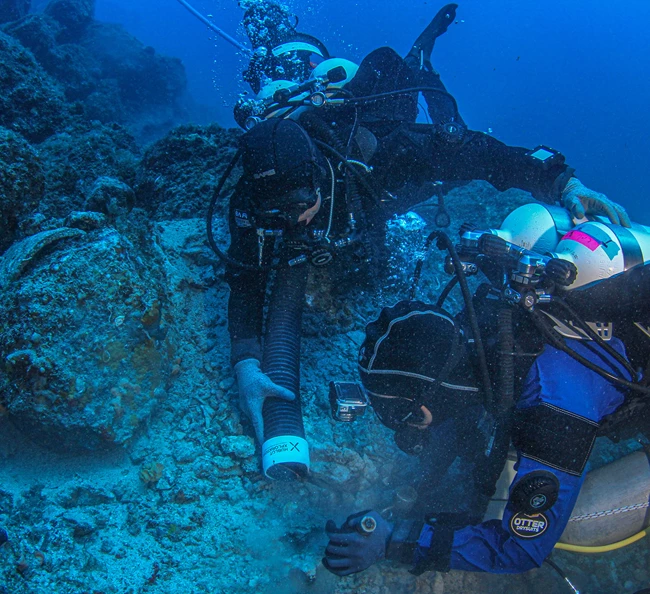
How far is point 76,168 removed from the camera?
14.5 feet

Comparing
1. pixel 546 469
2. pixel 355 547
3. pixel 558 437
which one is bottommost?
pixel 355 547

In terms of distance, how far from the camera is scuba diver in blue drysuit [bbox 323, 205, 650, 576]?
1798 millimetres

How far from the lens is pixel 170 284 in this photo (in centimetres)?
332

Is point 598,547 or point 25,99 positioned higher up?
point 25,99

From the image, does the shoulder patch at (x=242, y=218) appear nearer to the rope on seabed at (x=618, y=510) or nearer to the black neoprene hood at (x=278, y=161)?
the black neoprene hood at (x=278, y=161)

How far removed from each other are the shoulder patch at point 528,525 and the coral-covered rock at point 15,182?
12.6ft

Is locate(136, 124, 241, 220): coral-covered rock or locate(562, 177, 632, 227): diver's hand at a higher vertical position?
locate(136, 124, 241, 220): coral-covered rock

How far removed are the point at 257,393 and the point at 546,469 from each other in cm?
173

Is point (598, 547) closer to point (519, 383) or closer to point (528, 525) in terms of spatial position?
point (528, 525)

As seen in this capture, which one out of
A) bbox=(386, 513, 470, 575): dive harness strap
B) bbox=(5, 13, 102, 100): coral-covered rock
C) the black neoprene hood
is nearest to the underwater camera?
bbox=(386, 513, 470, 575): dive harness strap

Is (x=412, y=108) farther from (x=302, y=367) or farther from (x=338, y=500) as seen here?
(x=338, y=500)

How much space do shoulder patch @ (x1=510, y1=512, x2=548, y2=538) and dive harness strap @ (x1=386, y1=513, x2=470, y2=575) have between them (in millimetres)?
339

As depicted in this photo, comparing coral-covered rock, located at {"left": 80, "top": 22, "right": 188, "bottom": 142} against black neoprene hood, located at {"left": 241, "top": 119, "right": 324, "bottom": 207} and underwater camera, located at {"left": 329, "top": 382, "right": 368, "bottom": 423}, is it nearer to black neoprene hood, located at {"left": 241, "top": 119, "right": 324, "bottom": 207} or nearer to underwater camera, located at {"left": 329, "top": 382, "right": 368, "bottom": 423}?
black neoprene hood, located at {"left": 241, "top": 119, "right": 324, "bottom": 207}

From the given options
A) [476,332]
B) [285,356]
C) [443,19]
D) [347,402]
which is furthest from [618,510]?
[443,19]
